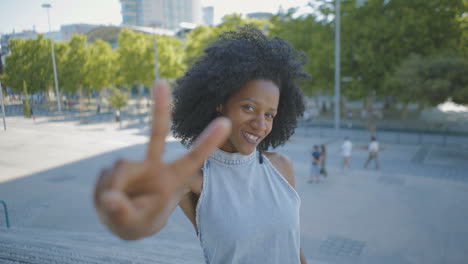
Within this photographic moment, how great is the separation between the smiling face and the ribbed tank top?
111 millimetres

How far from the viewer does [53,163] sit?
496 inches

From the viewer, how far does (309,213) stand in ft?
28.5

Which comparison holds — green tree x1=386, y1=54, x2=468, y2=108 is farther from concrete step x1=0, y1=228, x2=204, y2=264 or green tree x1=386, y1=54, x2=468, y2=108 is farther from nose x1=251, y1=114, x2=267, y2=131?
nose x1=251, y1=114, x2=267, y2=131

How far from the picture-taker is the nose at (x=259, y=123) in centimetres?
178

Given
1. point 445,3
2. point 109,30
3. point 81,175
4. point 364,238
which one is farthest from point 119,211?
point 445,3

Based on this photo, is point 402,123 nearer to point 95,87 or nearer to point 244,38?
point 95,87

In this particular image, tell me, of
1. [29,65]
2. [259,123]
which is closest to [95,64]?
[29,65]

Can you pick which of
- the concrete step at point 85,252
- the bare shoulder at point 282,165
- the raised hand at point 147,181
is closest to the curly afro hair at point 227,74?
the bare shoulder at point 282,165

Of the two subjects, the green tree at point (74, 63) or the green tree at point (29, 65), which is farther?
the green tree at point (74, 63)

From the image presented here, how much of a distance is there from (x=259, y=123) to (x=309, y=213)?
7.41 meters

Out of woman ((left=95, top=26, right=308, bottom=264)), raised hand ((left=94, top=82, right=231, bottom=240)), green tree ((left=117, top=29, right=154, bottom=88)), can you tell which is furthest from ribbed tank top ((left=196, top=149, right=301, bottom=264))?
green tree ((left=117, top=29, right=154, bottom=88))

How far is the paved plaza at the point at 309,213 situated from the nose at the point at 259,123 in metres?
2.17

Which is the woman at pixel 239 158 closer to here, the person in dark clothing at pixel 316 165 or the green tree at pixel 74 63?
the green tree at pixel 74 63

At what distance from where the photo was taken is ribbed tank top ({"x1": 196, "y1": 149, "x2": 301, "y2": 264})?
172 centimetres
